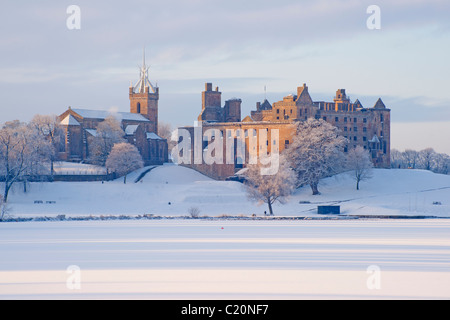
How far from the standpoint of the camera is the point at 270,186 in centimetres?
7156

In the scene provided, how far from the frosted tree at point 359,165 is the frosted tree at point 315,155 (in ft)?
4.24

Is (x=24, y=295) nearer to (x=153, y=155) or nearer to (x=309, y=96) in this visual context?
(x=309, y=96)

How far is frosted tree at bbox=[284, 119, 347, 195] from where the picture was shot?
292 feet

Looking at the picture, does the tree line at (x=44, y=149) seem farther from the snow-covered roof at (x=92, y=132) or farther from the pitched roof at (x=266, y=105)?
the pitched roof at (x=266, y=105)

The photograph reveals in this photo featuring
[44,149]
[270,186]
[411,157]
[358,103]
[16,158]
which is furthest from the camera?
[411,157]

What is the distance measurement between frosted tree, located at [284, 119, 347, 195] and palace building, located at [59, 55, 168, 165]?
3294 cm

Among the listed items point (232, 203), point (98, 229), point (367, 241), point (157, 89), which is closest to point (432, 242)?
point (367, 241)

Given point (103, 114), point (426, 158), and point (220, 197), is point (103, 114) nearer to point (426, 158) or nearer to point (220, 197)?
point (220, 197)

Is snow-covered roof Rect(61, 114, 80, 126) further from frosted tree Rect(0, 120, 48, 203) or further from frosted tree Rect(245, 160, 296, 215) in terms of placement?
frosted tree Rect(245, 160, 296, 215)

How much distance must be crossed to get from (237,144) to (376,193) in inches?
1060

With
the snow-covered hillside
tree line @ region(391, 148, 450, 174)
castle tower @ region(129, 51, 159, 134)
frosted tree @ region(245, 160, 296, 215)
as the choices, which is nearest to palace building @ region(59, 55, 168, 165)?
castle tower @ region(129, 51, 159, 134)

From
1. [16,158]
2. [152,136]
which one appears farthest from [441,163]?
[16,158]

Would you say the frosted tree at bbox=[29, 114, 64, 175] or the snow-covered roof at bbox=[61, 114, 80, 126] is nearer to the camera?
the frosted tree at bbox=[29, 114, 64, 175]

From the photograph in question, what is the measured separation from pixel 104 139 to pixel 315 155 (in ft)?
109
